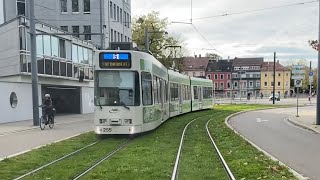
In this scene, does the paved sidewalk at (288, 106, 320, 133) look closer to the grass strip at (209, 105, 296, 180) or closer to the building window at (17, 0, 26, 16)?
the grass strip at (209, 105, 296, 180)

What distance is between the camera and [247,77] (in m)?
148

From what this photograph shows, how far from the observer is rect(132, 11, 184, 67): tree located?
73250 mm

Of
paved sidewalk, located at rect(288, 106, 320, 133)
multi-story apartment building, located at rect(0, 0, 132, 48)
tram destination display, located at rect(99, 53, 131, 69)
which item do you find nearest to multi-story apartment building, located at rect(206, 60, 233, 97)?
multi-story apartment building, located at rect(0, 0, 132, 48)

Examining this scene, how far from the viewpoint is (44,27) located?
3419 cm

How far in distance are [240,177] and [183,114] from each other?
2689cm

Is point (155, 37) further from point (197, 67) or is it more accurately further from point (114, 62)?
point (197, 67)

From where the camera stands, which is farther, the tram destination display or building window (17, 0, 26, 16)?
building window (17, 0, 26, 16)

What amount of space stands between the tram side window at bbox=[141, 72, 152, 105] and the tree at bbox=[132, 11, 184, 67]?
5281cm

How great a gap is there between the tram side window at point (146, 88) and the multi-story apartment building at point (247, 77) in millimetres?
127652

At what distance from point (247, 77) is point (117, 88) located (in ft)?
443

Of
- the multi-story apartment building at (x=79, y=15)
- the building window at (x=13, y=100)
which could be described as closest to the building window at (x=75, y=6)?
the multi-story apartment building at (x=79, y=15)

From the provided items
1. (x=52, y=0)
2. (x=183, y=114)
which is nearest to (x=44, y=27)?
(x=183, y=114)

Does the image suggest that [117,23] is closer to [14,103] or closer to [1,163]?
[14,103]

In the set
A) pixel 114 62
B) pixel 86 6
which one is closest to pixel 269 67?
pixel 86 6
